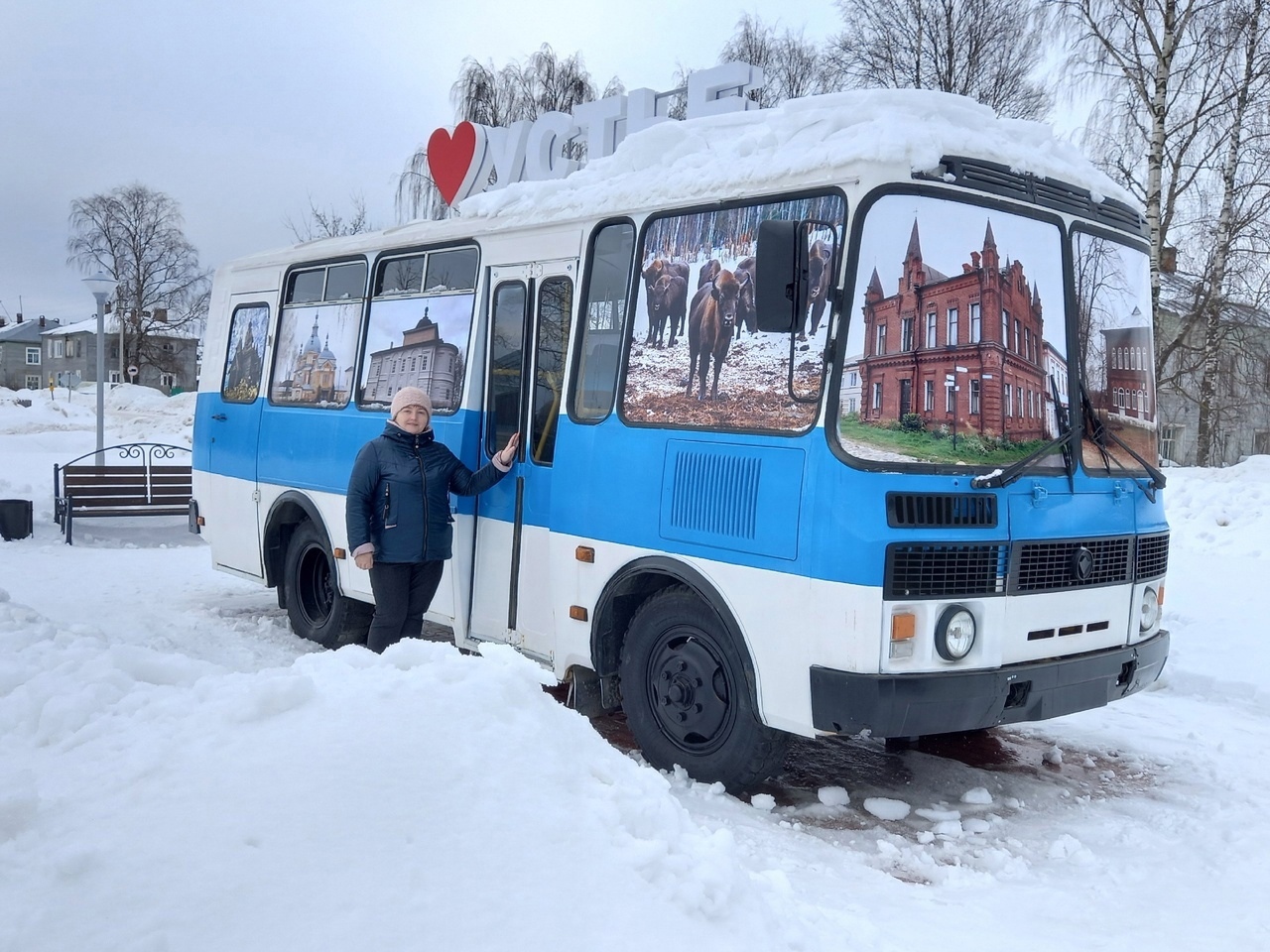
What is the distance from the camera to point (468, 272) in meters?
6.96

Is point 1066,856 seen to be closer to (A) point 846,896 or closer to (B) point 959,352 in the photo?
(A) point 846,896

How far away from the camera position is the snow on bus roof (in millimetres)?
4789

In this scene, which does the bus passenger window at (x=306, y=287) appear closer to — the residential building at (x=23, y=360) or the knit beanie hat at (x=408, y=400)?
the knit beanie hat at (x=408, y=400)

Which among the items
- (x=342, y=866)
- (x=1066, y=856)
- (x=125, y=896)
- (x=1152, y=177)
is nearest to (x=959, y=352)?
(x=1066, y=856)

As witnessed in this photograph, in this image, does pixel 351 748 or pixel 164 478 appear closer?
pixel 351 748

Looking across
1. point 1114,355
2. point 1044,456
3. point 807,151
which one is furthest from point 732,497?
point 1114,355

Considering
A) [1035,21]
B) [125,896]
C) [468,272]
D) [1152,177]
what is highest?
[1035,21]

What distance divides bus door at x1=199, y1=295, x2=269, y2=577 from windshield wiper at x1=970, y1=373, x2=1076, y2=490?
20.0ft

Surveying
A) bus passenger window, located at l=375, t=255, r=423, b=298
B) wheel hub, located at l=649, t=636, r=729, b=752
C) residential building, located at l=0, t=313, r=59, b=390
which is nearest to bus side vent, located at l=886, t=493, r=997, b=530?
wheel hub, located at l=649, t=636, r=729, b=752

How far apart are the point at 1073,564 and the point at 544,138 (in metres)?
12.4

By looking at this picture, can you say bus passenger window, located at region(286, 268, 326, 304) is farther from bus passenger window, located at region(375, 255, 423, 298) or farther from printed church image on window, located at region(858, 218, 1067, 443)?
printed church image on window, located at region(858, 218, 1067, 443)

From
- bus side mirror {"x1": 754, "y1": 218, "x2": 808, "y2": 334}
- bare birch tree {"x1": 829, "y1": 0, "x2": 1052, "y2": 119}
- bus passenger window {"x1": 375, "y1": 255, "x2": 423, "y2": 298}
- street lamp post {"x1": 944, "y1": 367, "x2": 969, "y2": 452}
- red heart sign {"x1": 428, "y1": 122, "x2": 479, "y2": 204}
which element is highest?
bare birch tree {"x1": 829, "y1": 0, "x2": 1052, "y2": 119}

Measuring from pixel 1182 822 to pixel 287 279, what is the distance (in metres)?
7.16

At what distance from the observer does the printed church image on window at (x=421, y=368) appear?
22.9 ft
